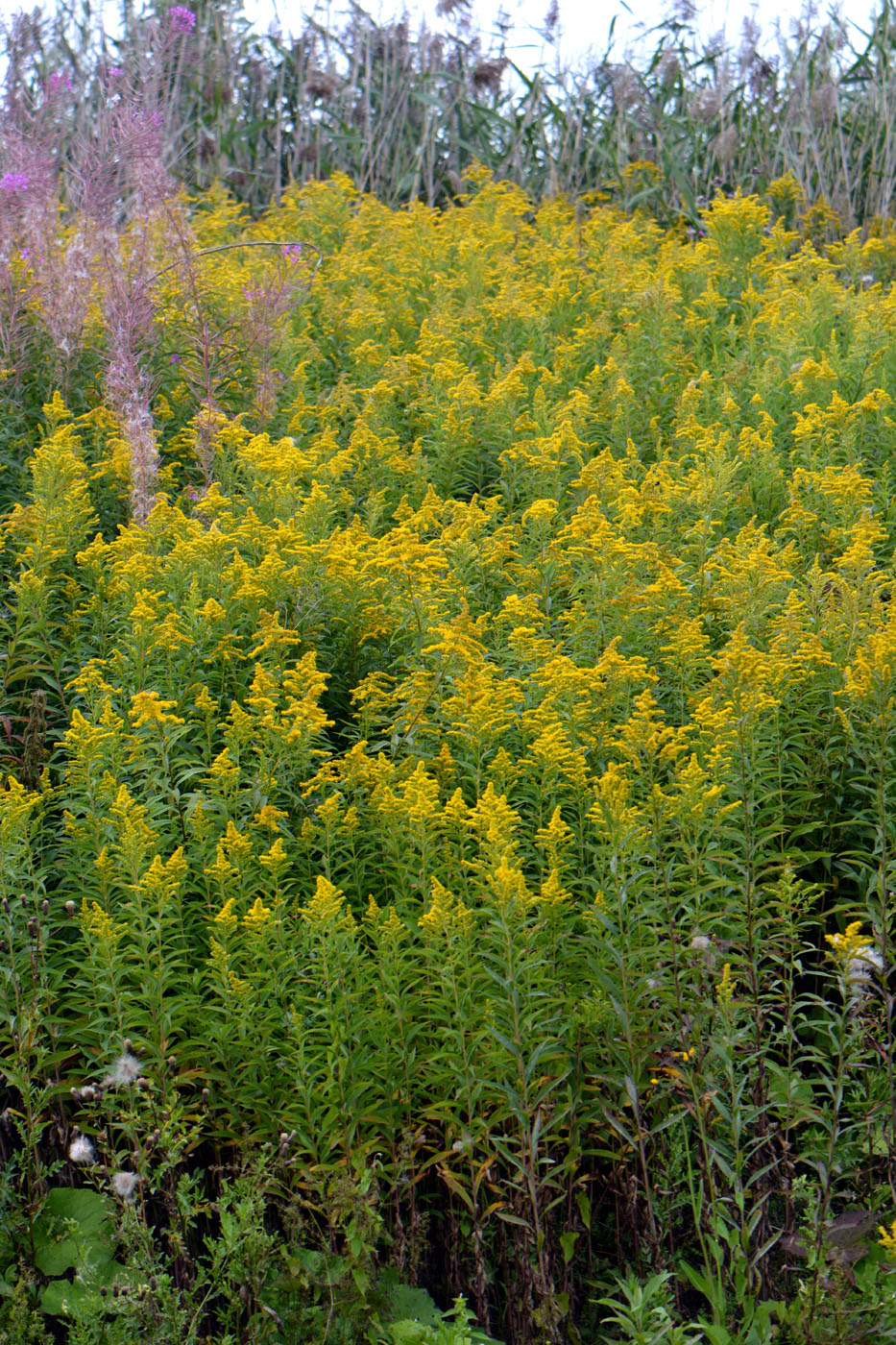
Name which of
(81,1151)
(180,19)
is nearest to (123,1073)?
(81,1151)

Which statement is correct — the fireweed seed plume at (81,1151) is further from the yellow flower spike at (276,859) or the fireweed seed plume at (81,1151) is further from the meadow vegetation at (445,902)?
the yellow flower spike at (276,859)

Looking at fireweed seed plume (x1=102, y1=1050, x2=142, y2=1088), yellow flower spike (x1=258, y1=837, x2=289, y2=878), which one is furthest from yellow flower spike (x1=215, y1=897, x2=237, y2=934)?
fireweed seed plume (x1=102, y1=1050, x2=142, y2=1088)

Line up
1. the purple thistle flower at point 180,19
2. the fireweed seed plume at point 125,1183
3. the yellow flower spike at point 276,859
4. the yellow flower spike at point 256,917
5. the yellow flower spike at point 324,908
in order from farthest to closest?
the purple thistle flower at point 180,19 < the yellow flower spike at point 276,859 < the yellow flower spike at point 256,917 < the yellow flower spike at point 324,908 < the fireweed seed plume at point 125,1183

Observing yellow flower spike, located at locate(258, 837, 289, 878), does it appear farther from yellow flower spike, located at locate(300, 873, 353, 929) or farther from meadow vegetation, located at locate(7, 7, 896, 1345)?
yellow flower spike, located at locate(300, 873, 353, 929)

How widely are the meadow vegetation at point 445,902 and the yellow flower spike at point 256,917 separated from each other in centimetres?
6

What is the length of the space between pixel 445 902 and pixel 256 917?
43 centimetres

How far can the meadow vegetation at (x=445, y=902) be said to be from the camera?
8.51ft

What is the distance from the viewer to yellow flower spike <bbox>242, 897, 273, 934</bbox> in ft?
9.05

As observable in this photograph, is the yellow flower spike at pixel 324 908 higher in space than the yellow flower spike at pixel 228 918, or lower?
higher

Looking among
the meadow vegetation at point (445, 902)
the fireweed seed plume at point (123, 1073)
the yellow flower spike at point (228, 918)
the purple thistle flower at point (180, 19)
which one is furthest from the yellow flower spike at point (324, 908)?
the purple thistle flower at point (180, 19)

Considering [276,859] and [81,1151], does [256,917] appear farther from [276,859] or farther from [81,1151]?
[81,1151]

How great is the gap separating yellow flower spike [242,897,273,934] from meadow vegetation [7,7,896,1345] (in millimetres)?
58

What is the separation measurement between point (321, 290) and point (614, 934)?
597cm

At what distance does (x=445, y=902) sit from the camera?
2.72 metres
